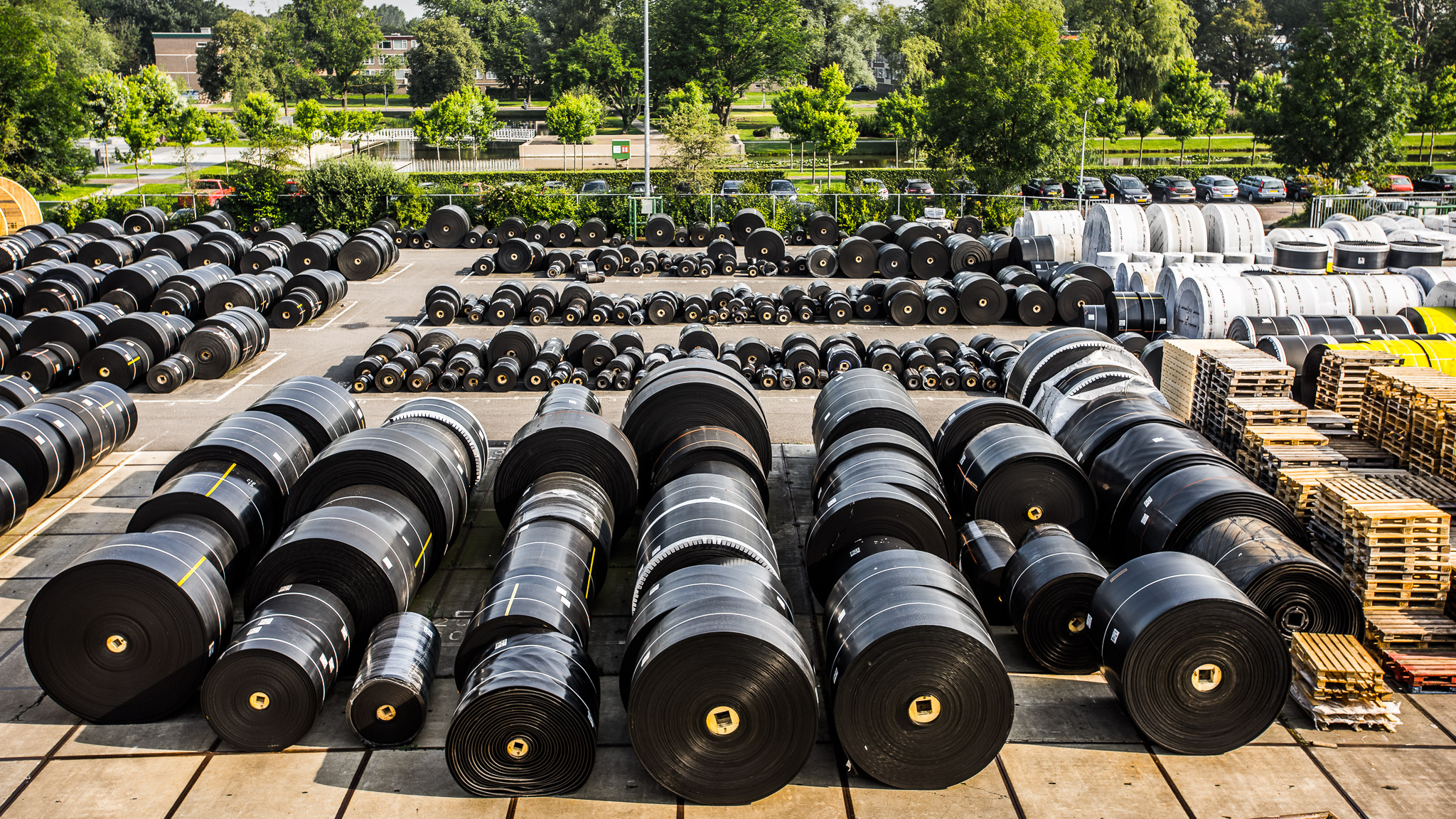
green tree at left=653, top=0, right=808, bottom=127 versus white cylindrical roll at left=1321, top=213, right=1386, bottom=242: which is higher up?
green tree at left=653, top=0, right=808, bottom=127

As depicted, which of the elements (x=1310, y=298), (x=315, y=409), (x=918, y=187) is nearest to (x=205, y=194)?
(x=918, y=187)

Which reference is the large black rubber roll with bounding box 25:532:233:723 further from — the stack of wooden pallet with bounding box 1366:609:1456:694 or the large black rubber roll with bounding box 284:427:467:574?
the stack of wooden pallet with bounding box 1366:609:1456:694

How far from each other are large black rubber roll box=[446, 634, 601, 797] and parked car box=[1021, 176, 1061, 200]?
49393mm

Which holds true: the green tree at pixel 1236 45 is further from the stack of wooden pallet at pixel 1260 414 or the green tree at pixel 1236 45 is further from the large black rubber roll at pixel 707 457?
the large black rubber roll at pixel 707 457

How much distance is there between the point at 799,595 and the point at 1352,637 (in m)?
6.82

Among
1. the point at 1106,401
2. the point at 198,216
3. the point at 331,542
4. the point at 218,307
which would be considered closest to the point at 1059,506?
the point at 1106,401

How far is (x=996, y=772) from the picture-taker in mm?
11242

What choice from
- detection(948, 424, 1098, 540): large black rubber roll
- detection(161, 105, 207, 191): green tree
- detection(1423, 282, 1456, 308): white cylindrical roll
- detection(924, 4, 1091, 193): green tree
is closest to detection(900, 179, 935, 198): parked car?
detection(924, 4, 1091, 193): green tree

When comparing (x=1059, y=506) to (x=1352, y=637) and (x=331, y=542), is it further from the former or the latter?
(x=331, y=542)

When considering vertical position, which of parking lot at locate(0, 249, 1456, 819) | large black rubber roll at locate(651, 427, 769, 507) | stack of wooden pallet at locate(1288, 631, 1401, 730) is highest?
large black rubber roll at locate(651, 427, 769, 507)

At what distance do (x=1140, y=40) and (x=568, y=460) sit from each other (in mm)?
76194

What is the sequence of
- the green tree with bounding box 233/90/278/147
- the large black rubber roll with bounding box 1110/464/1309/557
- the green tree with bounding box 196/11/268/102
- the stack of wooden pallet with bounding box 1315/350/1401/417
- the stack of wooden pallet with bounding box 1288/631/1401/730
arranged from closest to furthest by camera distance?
the stack of wooden pallet with bounding box 1288/631/1401/730, the large black rubber roll with bounding box 1110/464/1309/557, the stack of wooden pallet with bounding box 1315/350/1401/417, the green tree with bounding box 233/90/278/147, the green tree with bounding box 196/11/268/102

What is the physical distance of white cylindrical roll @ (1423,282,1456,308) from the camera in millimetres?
24516

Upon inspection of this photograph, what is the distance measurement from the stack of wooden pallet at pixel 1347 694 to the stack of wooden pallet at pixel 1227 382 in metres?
5.93
